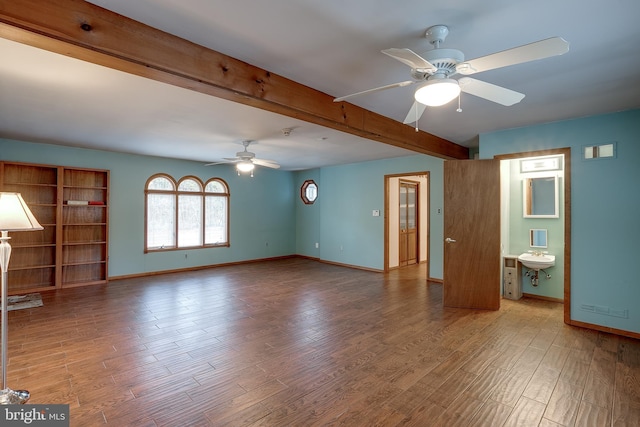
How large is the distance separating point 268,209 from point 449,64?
7140mm

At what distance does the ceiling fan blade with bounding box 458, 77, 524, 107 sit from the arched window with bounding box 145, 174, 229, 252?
6410 millimetres

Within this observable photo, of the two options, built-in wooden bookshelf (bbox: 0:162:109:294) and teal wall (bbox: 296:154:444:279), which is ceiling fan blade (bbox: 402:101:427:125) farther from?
built-in wooden bookshelf (bbox: 0:162:109:294)

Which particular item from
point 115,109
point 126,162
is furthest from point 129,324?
point 126,162

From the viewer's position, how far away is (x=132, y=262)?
6402 millimetres

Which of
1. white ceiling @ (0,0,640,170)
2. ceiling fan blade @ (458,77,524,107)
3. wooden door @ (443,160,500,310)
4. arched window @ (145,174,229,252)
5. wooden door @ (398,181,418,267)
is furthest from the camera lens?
wooden door @ (398,181,418,267)

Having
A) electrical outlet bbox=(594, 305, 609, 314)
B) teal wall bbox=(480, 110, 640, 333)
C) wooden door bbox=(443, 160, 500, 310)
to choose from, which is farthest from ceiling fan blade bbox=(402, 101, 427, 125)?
electrical outlet bbox=(594, 305, 609, 314)

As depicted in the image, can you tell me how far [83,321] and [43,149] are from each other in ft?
11.3

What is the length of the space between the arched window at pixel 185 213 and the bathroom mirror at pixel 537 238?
6389 millimetres

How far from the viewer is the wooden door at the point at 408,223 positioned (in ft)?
25.5

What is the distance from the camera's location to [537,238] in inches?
199

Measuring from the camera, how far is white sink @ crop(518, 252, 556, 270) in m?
4.62

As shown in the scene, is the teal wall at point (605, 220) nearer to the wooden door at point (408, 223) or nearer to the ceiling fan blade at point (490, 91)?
the ceiling fan blade at point (490, 91)

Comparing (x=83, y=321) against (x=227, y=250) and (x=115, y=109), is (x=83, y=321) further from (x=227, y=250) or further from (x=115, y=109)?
(x=227, y=250)

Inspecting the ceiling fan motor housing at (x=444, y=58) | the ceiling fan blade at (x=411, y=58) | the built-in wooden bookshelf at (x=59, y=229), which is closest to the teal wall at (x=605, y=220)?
the ceiling fan motor housing at (x=444, y=58)
